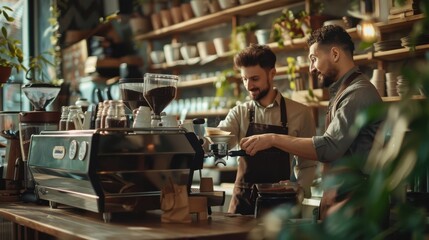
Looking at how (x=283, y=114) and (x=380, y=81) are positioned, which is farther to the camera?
(x=380, y=81)

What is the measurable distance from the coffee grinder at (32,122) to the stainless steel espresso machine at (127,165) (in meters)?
0.71

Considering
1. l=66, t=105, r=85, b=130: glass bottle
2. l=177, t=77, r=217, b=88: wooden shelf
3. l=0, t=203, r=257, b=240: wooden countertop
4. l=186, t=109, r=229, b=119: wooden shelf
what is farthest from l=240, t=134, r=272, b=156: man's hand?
l=177, t=77, r=217, b=88: wooden shelf

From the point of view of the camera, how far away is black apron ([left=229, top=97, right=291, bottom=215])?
12.0 ft

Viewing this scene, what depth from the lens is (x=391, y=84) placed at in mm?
4531

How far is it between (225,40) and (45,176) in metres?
3.38

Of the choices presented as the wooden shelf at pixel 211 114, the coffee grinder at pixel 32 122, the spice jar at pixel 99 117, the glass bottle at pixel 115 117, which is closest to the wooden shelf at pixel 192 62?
the wooden shelf at pixel 211 114

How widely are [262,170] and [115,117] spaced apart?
1.20 metres

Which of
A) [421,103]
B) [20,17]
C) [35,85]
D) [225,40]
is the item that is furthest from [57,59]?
[421,103]

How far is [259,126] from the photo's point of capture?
3.76 m

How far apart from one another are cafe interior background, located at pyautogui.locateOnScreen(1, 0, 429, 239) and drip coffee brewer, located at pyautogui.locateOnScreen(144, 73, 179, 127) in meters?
1.65

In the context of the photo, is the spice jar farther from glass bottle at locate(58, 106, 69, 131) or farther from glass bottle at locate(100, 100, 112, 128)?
glass bottle at locate(58, 106, 69, 131)

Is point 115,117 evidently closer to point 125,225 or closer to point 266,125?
point 125,225

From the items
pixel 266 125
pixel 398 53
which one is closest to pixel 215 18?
pixel 398 53

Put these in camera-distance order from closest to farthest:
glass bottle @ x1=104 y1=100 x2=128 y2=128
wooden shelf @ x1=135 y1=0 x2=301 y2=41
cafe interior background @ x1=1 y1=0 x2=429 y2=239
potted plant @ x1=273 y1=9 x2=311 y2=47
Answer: glass bottle @ x1=104 y1=100 x2=128 y2=128 → cafe interior background @ x1=1 y1=0 x2=429 y2=239 → potted plant @ x1=273 y1=9 x2=311 y2=47 → wooden shelf @ x1=135 y1=0 x2=301 y2=41
